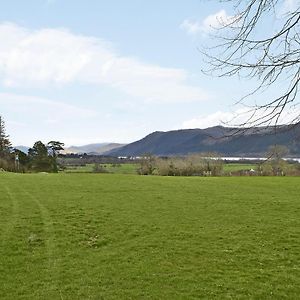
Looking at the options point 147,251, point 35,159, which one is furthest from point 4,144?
point 147,251

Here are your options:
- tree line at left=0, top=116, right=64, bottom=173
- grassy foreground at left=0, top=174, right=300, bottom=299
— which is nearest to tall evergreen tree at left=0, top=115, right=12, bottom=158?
tree line at left=0, top=116, right=64, bottom=173

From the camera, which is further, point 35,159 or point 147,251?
point 35,159

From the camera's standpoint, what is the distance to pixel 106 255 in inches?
472

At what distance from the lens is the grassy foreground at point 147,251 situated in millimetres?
9352

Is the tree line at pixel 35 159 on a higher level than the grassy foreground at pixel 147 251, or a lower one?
higher

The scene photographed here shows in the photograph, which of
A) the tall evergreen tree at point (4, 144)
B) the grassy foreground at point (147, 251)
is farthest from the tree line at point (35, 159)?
the grassy foreground at point (147, 251)

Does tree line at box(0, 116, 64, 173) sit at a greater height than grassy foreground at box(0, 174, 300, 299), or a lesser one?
greater

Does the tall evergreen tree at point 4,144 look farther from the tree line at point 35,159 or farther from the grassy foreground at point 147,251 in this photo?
the grassy foreground at point 147,251

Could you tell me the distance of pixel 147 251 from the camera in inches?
492

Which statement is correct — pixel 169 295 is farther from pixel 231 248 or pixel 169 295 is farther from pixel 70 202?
pixel 70 202

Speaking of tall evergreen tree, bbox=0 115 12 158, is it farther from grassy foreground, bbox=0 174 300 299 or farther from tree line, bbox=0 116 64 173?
grassy foreground, bbox=0 174 300 299

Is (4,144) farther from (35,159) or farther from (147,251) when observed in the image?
(147,251)

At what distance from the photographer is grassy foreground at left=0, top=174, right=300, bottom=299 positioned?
9352 millimetres

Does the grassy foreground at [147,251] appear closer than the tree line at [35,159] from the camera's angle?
Yes
